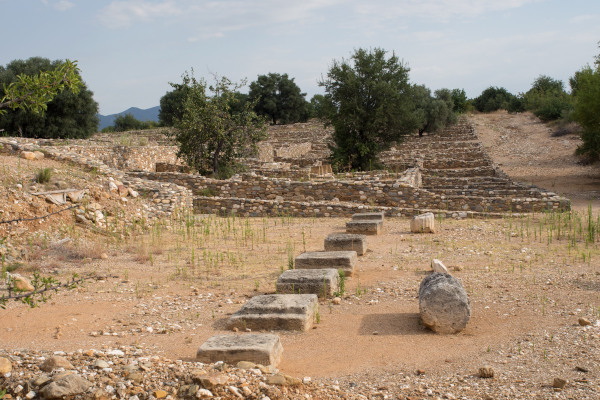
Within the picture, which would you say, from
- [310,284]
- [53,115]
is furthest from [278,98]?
[310,284]

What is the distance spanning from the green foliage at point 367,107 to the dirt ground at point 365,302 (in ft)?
42.5

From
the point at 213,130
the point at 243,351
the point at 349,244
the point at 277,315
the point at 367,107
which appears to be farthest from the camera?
the point at 367,107

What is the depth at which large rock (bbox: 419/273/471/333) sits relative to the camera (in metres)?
5.86

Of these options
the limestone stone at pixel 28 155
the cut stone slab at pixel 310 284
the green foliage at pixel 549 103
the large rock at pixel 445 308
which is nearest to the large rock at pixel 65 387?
the cut stone slab at pixel 310 284

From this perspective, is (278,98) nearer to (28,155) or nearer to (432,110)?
(432,110)

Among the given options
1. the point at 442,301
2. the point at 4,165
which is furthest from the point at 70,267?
the point at 442,301

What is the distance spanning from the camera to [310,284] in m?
7.39

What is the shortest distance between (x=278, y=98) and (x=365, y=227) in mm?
45680

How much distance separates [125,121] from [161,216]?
45141 mm

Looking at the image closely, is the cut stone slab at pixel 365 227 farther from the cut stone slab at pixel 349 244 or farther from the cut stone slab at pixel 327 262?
the cut stone slab at pixel 327 262

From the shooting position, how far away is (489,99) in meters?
65.6

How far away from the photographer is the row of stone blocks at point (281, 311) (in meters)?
4.98

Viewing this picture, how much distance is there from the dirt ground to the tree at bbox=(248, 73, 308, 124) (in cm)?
4344

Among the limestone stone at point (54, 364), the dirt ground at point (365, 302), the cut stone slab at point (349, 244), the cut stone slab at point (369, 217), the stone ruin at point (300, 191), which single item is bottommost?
the dirt ground at point (365, 302)
